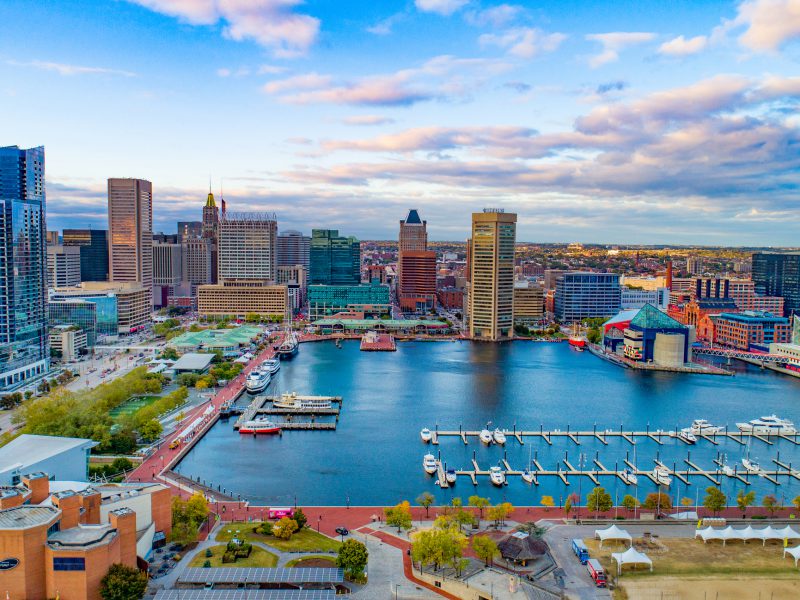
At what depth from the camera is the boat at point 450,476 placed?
25.7m

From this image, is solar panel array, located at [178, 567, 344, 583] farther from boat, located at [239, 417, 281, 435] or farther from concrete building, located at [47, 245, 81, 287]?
concrete building, located at [47, 245, 81, 287]

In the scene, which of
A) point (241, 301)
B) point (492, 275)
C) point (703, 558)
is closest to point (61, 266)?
point (241, 301)

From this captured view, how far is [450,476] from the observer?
25844mm

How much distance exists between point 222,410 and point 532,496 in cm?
1737

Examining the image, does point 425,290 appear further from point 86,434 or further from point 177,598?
point 177,598

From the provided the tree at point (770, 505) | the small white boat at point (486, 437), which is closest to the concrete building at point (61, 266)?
the small white boat at point (486, 437)

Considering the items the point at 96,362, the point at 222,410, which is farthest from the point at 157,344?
the point at 222,410

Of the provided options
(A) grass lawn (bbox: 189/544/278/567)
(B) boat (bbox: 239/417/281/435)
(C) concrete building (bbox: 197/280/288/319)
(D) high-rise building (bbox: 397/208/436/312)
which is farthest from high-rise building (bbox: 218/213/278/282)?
(A) grass lawn (bbox: 189/544/278/567)

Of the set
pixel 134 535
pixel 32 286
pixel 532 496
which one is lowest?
pixel 532 496

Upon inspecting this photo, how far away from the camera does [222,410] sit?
3525 cm

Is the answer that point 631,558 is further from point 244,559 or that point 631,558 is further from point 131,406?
point 131,406

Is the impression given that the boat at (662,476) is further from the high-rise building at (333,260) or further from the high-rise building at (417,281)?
the high-rise building at (333,260)

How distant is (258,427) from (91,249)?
67.0 metres

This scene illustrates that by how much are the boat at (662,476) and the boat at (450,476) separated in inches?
303
